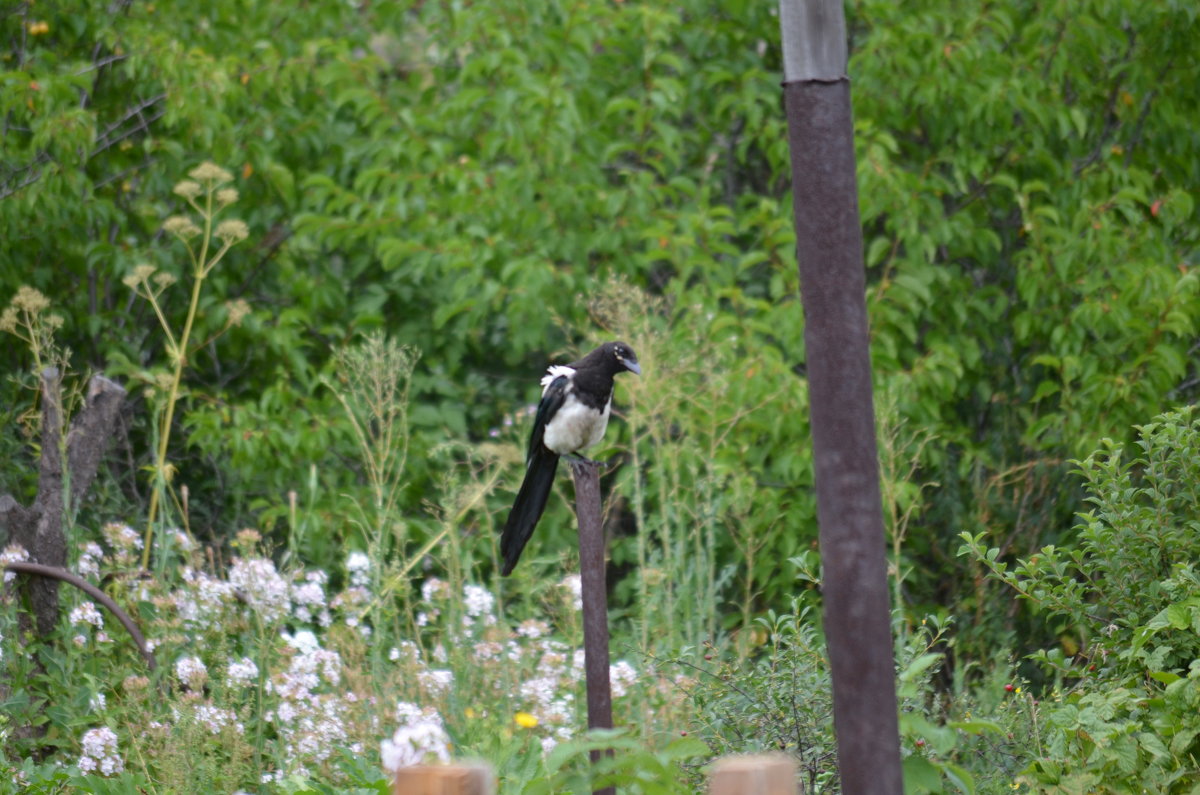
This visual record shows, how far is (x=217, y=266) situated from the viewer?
6215mm

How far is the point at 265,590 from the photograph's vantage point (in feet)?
13.6

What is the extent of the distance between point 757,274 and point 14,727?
410cm

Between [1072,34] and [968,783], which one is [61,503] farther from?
[1072,34]

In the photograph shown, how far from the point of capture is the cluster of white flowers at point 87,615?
159 inches

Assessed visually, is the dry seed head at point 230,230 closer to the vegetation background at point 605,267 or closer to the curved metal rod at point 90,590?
the vegetation background at point 605,267

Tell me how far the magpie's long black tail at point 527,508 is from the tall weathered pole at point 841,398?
1544 mm

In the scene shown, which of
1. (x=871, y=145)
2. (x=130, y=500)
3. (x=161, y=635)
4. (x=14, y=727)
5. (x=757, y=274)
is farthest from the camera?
(x=757, y=274)

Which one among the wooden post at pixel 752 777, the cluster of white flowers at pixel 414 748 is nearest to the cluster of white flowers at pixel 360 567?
the cluster of white flowers at pixel 414 748

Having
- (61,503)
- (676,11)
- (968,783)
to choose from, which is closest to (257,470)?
(61,503)

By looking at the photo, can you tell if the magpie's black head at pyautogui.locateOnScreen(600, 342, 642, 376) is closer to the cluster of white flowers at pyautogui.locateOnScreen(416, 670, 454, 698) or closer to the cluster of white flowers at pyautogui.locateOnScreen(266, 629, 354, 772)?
the cluster of white flowers at pyautogui.locateOnScreen(416, 670, 454, 698)

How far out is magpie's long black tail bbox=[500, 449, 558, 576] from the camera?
3.72m

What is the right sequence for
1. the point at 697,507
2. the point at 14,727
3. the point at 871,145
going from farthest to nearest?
the point at 871,145, the point at 697,507, the point at 14,727

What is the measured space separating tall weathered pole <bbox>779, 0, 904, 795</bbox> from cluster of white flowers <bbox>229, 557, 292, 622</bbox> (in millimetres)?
2429

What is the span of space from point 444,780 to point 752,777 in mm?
405
